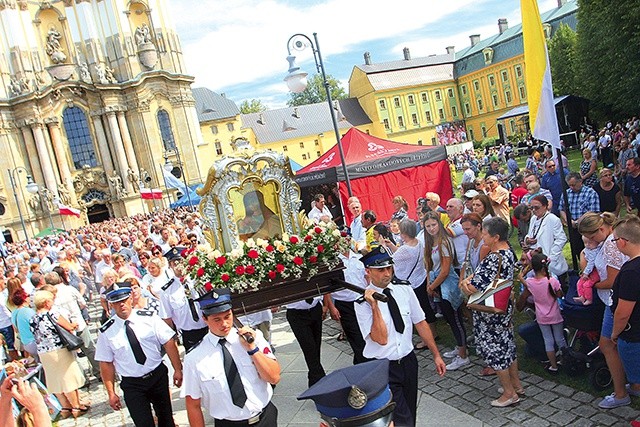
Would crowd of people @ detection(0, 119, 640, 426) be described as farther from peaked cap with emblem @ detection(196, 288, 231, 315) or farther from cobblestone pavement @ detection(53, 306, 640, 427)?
cobblestone pavement @ detection(53, 306, 640, 427)

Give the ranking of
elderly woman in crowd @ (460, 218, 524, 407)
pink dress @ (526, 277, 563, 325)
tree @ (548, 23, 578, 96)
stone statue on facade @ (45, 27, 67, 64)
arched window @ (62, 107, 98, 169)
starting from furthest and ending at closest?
stone statue on facade @ (45, 27, 67, 64)
arched window @ (62, 107, 98, 169)
tree @ (548, 23, 578, 96)
pink dress @ (526, 277, 563, 325)
elderly woman in crowd @ (460, 218, 524, 407)

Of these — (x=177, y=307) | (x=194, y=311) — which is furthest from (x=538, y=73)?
(x=177, y=307)

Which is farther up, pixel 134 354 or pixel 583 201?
pixel 134 354

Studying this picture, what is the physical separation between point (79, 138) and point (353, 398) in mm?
51971

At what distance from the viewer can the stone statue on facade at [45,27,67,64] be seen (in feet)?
159

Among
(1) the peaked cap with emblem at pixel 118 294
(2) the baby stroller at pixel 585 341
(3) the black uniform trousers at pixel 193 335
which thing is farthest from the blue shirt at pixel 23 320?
(2) the baby stroller at pixel 585 341

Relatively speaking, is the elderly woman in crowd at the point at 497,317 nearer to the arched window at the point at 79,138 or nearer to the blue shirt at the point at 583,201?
the blue shirt at the point at 583,201

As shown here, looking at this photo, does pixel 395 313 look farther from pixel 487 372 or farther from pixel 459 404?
pixel 487 372

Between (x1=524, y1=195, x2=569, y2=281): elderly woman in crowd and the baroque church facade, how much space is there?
41229 mm

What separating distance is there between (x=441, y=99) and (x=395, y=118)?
9428 millimetres

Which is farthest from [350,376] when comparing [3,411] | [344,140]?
[344,140]

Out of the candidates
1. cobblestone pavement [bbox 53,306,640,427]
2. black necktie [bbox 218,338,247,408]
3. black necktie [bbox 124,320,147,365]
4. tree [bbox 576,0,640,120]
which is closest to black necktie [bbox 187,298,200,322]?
cobblestone pavement [bbox 53,306,640,427]

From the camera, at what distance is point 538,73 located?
731 cm

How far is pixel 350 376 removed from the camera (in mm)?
2975
